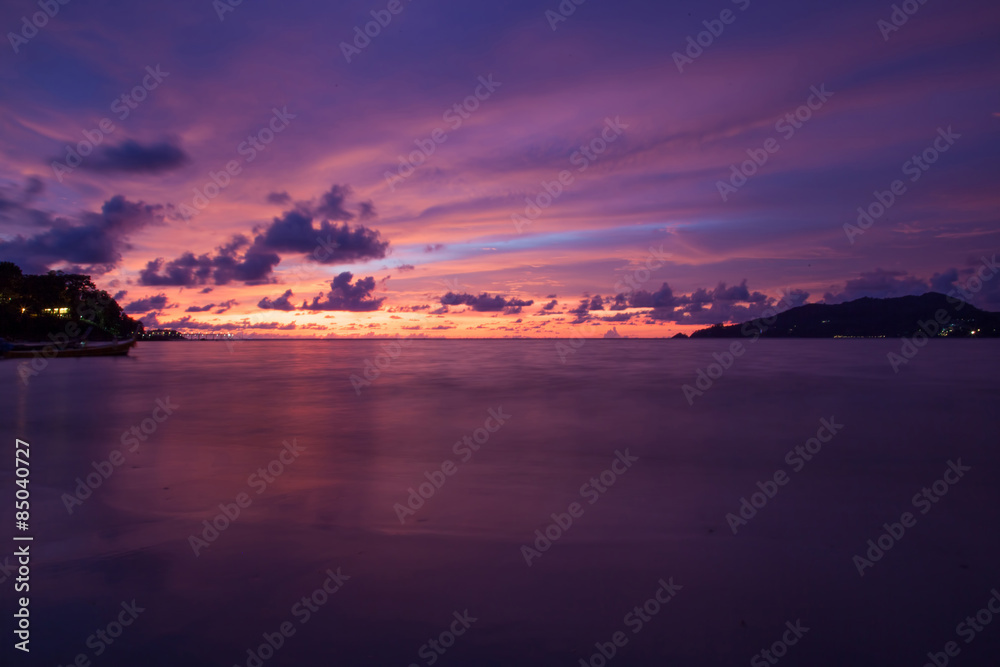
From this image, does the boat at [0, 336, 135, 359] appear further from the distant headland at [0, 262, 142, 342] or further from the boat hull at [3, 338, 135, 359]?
the distant headland at [0, 262, 142, 342]

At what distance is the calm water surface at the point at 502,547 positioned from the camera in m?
3.85

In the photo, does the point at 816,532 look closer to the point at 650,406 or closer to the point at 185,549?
the point at 185,549

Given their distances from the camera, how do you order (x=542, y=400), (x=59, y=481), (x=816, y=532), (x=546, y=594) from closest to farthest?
(x=546, y=594), (x=816, y=532), (x=59, y=481), (x=542, y=400)

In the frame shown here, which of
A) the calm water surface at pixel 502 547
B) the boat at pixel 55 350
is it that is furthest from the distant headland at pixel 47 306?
the calm water surface at pixel 502 547

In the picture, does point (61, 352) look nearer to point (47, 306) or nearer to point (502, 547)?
point (47, 306)

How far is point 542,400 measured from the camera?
64.1 feet

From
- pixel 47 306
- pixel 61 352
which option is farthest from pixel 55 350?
pixel 47 306

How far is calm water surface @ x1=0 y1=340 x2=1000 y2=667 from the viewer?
3.85 meters

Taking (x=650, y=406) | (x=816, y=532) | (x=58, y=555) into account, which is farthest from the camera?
(x=650, y=406)

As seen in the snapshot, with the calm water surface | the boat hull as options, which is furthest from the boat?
the calm water surface

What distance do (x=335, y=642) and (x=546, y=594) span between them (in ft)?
5.45

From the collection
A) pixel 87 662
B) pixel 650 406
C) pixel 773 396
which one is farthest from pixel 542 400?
pixel 87 662

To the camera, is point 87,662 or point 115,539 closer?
point 87,662

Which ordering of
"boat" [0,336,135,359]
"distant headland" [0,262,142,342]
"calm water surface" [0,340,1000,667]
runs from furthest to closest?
"distant headland" [0,262,142,342]
"boat" [0,336,135,359]
"calm water surface" [0,340,1000,667]
